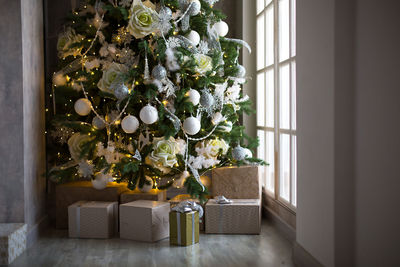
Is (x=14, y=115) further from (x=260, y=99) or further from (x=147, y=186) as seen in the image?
(x=260, y=99)

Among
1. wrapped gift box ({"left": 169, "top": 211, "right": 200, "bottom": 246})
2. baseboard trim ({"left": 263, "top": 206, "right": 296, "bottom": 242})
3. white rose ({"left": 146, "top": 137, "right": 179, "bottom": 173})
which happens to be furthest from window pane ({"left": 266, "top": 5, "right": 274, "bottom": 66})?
wrapped gift box ({"left": 169, "top": 211, "right": 200, "bottom": 246})

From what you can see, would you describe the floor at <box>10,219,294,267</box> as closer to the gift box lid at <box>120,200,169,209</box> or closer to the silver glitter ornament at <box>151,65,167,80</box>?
the gift box lid at <box>120,200,169,209</box>

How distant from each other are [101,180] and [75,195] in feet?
0.98

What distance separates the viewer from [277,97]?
362 cm

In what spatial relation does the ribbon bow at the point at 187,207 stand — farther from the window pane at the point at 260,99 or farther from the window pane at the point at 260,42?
the window pane at the point at 260,42

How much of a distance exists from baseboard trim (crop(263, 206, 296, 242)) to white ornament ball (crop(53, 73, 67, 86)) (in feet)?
6.65

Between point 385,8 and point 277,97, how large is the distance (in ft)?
5.68

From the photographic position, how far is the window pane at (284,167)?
343 centimetres

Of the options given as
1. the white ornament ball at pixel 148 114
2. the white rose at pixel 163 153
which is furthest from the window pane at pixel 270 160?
the white ornament ball at pixel 148 114

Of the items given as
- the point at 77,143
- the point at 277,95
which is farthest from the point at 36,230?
the point at 277,95

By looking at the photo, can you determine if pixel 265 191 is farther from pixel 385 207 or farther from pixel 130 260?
pixel 385 207

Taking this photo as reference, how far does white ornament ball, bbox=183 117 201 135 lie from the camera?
3373 millimetres

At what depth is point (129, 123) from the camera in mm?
3346

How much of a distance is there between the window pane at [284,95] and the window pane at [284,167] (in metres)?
0.11
